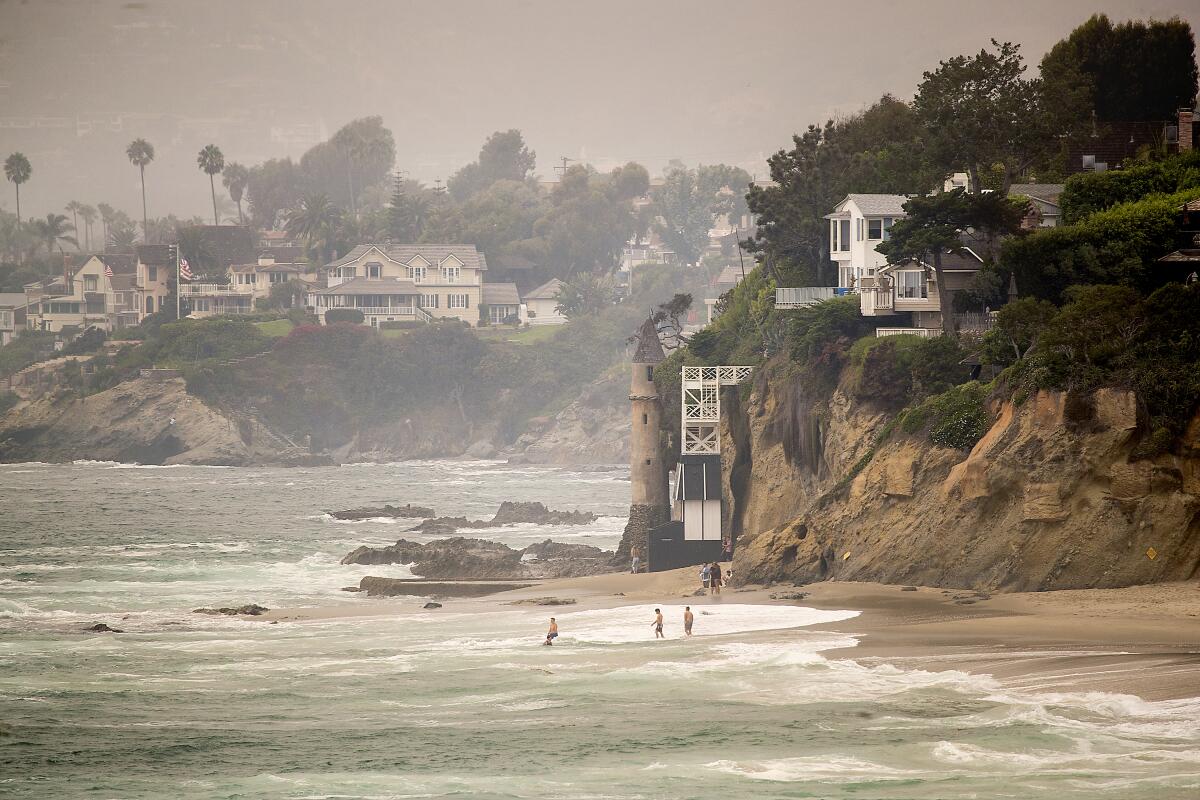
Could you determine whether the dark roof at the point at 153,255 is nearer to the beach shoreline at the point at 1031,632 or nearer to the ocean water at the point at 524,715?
the ocean water at the point at 524,715

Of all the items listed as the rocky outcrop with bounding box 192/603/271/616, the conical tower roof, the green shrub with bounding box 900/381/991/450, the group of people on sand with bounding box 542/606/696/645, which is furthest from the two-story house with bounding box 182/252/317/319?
the group of people on sand with bounding box 542/606/696/645

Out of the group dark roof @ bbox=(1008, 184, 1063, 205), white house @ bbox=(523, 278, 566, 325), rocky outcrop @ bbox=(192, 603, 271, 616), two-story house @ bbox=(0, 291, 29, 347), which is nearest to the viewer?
rocky outcrop @ bbox=(192, 603, 271, 616)

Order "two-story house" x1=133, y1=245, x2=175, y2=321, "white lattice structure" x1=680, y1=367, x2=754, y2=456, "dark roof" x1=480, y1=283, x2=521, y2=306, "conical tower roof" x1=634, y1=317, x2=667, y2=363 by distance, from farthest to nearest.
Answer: "dark roof" x1=480, y1=283, x2=521, y2=306 → "two-story house" x1=133, y1=245, x2=175, y2=321 → "conical tower roof" x1=634, y1=317, x2=667, y2=363 → "white lattice structure" x1=680, y1=367, x2=754, y2=456

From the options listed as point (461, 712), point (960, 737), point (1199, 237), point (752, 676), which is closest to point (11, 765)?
point (461, 712)

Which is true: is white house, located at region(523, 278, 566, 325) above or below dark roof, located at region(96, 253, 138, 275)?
below

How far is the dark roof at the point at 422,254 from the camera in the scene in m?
172

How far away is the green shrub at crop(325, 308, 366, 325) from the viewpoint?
163500 millimetres

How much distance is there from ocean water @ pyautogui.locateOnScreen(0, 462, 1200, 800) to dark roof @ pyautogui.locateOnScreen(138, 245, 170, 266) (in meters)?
119

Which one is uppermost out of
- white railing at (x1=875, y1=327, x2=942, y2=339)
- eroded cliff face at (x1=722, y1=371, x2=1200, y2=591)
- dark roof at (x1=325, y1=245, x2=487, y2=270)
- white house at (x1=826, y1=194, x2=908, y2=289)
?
dark roof at (x1=325, y1=245, x2=487, y2=270)

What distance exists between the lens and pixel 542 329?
173625 millimetres

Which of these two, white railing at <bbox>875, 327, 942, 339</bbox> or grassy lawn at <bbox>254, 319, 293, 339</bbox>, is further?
grassy lawn at <bbox>254, 319, 293, 339</bbox>

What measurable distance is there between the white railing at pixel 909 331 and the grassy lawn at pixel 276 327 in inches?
4100

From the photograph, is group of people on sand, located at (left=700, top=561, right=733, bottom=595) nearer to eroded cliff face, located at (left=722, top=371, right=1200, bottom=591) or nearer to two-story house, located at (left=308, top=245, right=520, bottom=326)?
eroded cliff face, located at (left=722, top=371, right=1200, bottom=591)

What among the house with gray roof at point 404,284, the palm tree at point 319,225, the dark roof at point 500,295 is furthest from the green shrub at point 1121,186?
the palm tree at point 319,225
